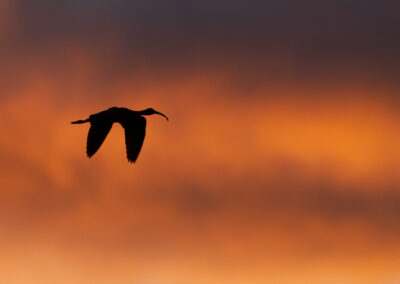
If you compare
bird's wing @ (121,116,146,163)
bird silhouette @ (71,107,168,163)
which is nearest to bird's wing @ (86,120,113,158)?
bird silhouette @ (71,107,168,163)

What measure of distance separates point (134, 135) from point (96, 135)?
1.71m

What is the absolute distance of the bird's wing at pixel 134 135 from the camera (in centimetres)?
2644

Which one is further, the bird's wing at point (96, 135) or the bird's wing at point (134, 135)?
the bird's wing at point (134, 135)

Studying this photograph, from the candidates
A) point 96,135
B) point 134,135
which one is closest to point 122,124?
point 134,135

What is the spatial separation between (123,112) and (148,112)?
2.86 metres

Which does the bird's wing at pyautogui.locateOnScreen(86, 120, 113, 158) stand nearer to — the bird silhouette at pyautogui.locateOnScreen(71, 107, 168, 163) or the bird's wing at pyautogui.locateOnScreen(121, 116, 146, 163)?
the bird silhouette at pyautogui.locateOnScreen(71, 107, 168, 163)

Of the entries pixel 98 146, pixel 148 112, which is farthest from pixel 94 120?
pixel 148 112

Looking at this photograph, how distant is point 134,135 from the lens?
26.6m

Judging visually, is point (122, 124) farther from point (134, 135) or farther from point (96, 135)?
point (96, 135)

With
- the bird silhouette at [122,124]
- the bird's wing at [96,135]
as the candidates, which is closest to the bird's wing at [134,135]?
the bird silhouette at [122,124]

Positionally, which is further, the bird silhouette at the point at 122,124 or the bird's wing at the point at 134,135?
the bird's wing at the point at 134,135

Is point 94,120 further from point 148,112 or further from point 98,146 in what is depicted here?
point 148,112

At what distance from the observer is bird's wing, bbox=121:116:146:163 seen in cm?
2644

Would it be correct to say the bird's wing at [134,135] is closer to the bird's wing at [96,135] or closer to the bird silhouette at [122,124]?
the bird silhouette at [122,124]
